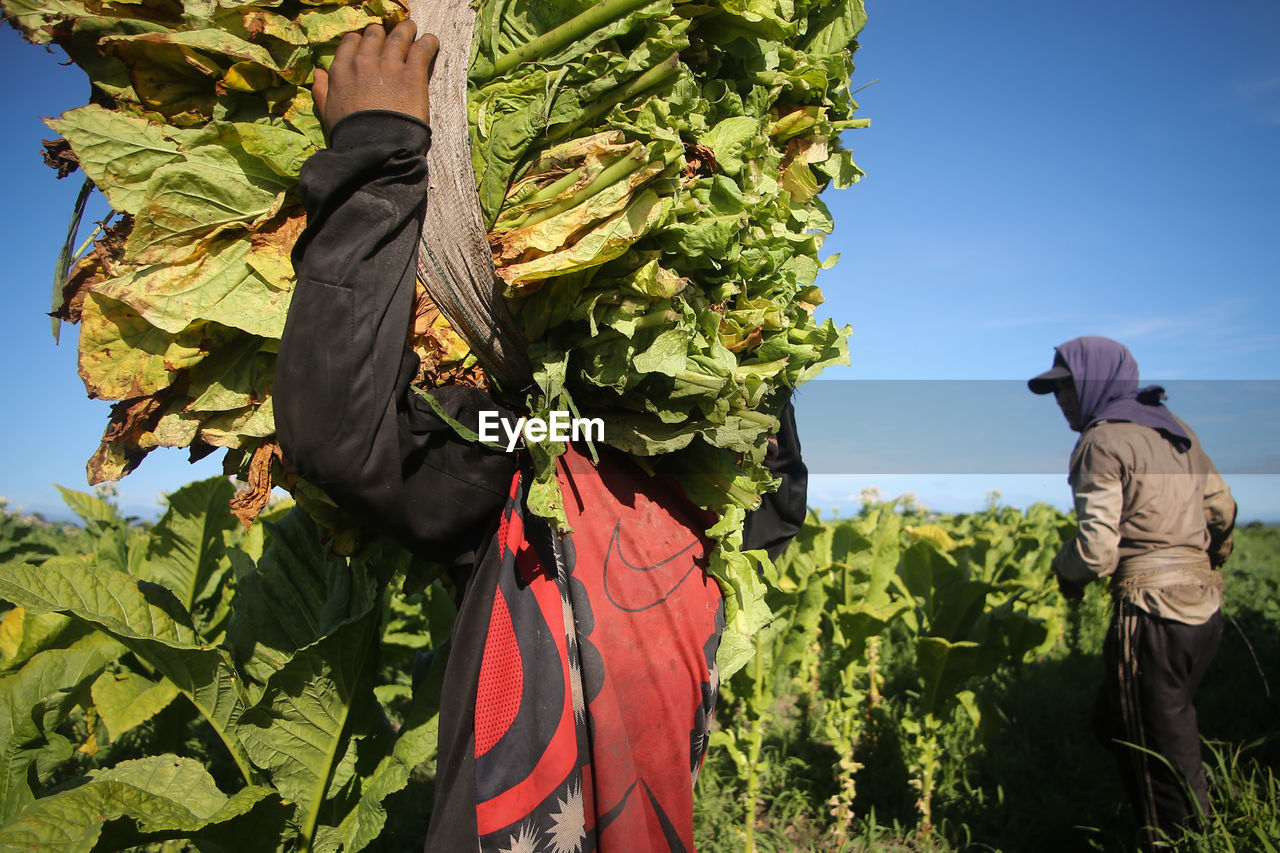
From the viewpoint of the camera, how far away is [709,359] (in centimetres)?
152

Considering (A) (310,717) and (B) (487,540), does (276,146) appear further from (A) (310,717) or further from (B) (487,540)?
(A) (310,717)

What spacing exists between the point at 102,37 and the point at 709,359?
1.24 metres

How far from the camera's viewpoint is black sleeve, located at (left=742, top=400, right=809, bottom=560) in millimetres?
2111

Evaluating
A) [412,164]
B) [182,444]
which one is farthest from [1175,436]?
[182,444]

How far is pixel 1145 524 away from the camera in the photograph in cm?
357

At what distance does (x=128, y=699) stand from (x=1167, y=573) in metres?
4.48

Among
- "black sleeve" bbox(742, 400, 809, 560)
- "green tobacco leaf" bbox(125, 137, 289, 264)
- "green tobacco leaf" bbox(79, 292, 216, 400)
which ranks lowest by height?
"black sleeve" bbox(742, 400, 809, 560)

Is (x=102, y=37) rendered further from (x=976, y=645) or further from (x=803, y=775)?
(x=803, y=775)

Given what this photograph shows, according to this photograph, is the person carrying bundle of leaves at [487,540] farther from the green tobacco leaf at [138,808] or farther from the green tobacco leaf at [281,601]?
the green tobacco leaf at [281,601]

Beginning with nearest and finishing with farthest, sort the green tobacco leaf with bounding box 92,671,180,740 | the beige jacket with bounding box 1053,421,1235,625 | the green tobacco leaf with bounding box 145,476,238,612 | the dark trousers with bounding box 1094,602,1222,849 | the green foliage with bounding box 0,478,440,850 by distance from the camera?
the green foliage with bounding box 0,478,440,850
the green tobacco leaf with bounding box 92,671,180,740
the green tobacco leaf with bounding box 145,476,238,612
the dark trousers with bounding box 1094,602,1222,849
the beige jacket with bounding box 1053,421,1235,625

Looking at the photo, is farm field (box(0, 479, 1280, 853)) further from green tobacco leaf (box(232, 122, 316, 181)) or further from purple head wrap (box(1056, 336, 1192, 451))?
purple head wrap (box(1056, 336, 1192, 451))

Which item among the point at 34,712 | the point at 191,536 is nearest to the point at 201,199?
the point at 34,712

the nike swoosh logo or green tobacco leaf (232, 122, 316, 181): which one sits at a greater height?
green tobacco leaf (232, 122, 316, 181)

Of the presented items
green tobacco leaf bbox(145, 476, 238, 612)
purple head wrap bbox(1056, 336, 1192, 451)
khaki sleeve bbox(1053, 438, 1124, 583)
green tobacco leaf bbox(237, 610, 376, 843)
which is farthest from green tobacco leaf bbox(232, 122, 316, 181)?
purple head wrap bbox(1056, 336, 1192, 451)
